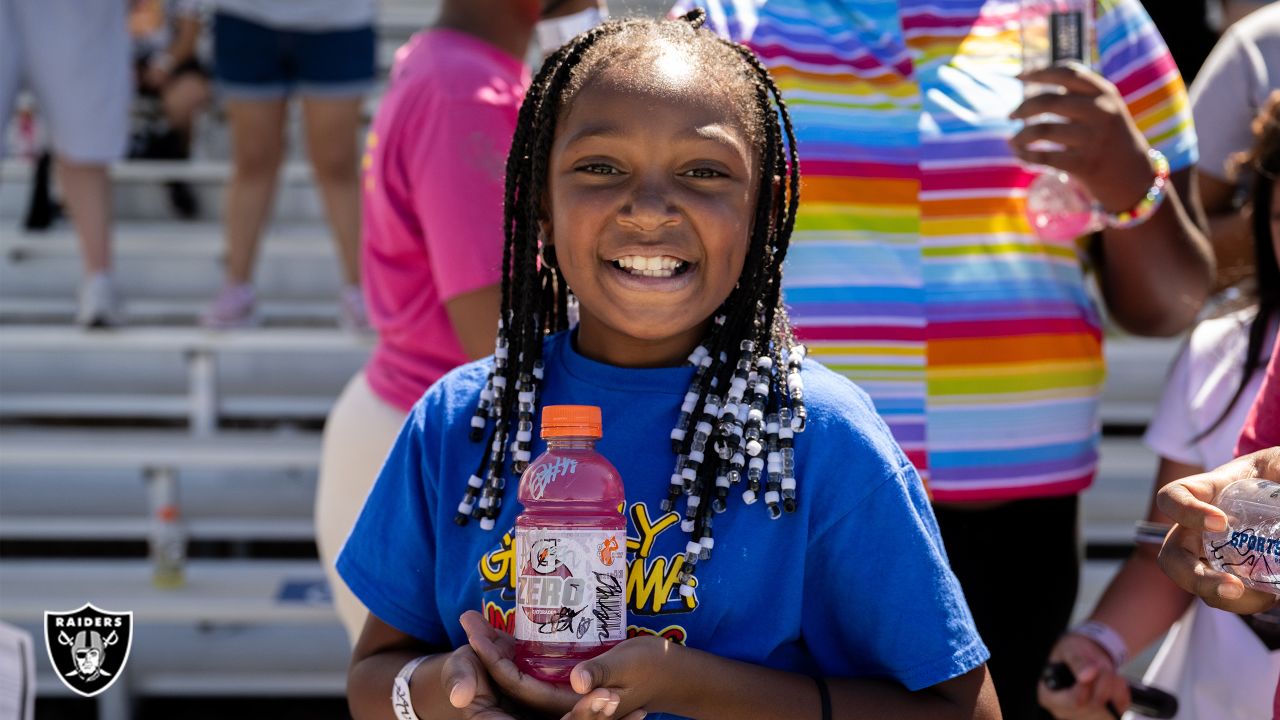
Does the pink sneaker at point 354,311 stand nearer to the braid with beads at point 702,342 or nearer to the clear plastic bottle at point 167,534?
the clear plastic bottle at point 167,534

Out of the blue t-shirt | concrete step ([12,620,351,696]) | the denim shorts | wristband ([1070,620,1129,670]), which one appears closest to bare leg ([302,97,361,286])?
the denim shorts

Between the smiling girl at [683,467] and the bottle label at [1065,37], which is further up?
the bottle label at [1065,37]

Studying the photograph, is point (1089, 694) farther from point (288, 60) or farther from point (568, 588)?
point (288, 60)

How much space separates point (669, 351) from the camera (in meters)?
1.67

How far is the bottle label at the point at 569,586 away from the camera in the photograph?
1398 mm

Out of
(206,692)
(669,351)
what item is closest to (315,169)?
(206,692)

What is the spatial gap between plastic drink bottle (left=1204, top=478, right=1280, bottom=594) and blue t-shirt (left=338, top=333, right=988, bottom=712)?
0.27 meters

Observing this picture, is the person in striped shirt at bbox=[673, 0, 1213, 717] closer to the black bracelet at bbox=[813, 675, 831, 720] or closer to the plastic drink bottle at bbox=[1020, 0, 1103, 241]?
the plastic drink bottle at bbox=[1020, 0, 1103, 241]

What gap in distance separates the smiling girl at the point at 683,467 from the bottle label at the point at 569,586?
42 mm

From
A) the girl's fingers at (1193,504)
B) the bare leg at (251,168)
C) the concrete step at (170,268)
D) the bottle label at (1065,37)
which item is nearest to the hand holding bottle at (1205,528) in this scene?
the girl's fingers at (1193,504)

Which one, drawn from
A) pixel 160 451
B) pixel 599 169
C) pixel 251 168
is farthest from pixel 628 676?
pixel 251 168

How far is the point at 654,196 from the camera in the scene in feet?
5.05

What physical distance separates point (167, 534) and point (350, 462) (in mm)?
2531

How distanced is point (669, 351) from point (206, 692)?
11.8 ft
